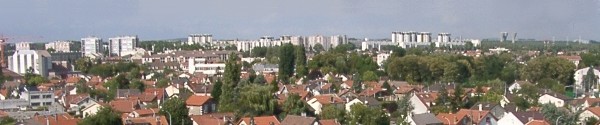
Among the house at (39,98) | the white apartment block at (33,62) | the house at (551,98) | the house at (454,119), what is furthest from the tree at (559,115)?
the white apartment block at (33,62)

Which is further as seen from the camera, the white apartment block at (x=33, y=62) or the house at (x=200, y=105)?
the white apartment block at (x=33, y=62)

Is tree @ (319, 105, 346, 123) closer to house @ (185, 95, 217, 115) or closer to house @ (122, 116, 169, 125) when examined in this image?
house @ (122, 116, 169, 125)

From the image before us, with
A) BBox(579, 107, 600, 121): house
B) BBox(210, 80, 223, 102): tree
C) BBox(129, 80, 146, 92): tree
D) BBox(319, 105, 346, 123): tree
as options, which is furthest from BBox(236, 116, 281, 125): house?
BBox(129, 80, 146, 92): tree

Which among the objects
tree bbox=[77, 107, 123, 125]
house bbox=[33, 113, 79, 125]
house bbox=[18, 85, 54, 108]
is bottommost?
house bbox=[18, 85, 54, 108]

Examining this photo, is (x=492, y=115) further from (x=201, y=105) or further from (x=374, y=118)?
(x=201, y=105)

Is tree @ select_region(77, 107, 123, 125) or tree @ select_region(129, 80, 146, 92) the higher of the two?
tree @ select_region(77, 107, 123, 125)

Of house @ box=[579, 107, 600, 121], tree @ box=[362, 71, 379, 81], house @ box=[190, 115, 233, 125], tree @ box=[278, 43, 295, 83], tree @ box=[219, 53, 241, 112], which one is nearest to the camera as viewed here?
house @ box=[190, 115, 233, 125]

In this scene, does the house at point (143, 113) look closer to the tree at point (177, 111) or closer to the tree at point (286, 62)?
the tree at point (177, 111)

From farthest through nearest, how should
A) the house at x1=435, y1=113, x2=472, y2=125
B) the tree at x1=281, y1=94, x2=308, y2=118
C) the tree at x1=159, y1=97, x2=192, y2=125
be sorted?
the tree at x1=281, y1=94, x2=308, y2=118 → the house at x1=435, y1=113, x2=472, y2=125 → the tree at x1=159, y1=97, x2=192, y2=125
